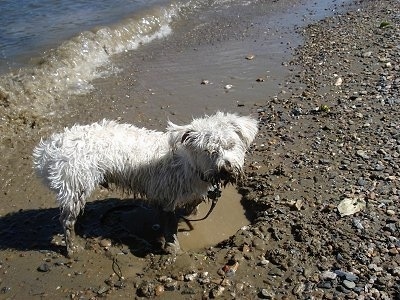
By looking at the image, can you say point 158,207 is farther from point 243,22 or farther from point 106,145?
point 243,22

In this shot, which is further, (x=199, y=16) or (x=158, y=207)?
(x=199, y=16)

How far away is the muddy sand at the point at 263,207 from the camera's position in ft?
15.6

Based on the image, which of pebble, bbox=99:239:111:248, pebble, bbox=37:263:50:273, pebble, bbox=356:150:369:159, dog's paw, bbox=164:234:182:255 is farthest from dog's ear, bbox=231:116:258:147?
pebble, bbox=37:263:50:273

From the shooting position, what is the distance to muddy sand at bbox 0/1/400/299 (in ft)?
15.6

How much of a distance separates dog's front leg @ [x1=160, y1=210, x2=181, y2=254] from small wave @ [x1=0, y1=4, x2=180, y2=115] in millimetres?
4347

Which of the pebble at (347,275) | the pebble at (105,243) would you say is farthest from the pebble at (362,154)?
the pebble at (105,243)

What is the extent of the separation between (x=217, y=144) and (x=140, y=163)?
120 cm

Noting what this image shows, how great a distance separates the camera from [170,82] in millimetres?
9625

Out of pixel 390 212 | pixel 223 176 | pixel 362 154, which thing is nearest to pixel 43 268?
pixel 223 176

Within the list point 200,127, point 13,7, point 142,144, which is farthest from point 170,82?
point 13,7

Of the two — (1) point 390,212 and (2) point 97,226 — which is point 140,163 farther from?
(1) point 390,212

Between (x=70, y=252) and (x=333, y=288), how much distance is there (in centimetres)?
300

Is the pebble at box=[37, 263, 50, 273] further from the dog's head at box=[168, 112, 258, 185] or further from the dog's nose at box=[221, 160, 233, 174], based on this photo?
the dog's nose at box=[221, 160, 233, 174]

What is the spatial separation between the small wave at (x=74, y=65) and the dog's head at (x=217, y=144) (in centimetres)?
482
